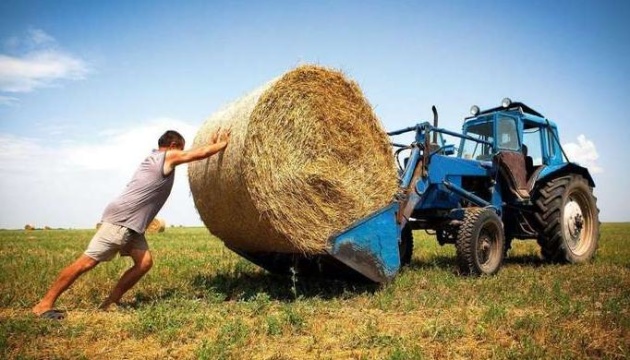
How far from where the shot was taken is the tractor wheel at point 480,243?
7.20 meters

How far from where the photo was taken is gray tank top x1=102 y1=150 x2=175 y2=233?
5.41 m

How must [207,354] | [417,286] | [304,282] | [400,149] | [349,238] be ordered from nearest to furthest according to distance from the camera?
[207,354]
[349,238]
[417,286]
[304,282]
[400,149]

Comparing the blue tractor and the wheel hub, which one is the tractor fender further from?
the wheel hub


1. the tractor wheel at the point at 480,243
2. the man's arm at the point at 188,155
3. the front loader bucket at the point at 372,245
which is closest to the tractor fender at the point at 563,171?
the tractor wheel at the point at 480,243

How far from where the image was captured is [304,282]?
7164 mm

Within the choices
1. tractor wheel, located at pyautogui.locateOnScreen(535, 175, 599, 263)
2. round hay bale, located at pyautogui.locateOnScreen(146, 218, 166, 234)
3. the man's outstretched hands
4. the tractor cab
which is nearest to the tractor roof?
the tractor cab

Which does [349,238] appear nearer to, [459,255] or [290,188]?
[290,188]

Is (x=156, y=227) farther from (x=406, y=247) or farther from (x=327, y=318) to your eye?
(x=327, y=318)

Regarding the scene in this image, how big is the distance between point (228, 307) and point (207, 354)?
5.78 ft

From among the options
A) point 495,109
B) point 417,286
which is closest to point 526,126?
point 495,109

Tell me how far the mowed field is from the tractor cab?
1889mm

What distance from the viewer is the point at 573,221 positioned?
9.61 m

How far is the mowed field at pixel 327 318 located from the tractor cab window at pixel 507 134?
251 cm

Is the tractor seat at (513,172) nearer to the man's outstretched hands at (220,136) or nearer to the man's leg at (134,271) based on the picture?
the man's outstretched hands at (220,136)
